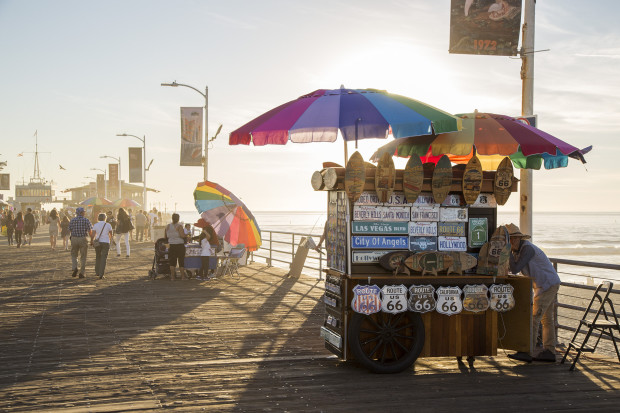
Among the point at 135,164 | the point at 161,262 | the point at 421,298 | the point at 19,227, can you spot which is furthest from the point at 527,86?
the point at 135,164

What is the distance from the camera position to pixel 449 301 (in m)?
7.53

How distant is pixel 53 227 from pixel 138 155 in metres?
15.6

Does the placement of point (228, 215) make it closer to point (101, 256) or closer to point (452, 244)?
point (101, 256)

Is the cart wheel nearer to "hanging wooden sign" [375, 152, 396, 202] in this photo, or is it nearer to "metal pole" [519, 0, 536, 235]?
"hanging wooden sign" [375, 152, 396, 202]

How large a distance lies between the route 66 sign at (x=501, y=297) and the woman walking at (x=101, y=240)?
11.8 meters

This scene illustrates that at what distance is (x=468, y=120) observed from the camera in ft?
27.2

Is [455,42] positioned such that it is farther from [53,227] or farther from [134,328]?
[53,227]

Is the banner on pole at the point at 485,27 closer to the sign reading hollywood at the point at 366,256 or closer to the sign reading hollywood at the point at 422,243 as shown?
the sign reading hollywood at the point at 422,243

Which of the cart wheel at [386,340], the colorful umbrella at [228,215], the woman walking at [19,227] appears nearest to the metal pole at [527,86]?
the cart wheel at [386,340]

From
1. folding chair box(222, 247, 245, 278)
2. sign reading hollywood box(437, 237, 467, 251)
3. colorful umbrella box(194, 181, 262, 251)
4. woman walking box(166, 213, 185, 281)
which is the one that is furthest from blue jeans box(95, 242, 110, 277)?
sign reading hollywood box(437, 237, 467, 251)

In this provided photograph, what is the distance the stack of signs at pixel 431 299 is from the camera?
23.8 ft

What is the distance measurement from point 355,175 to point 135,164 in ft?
131

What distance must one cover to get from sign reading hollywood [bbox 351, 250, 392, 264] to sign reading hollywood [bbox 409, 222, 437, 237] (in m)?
0.41

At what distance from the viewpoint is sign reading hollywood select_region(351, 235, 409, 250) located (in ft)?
24.4
